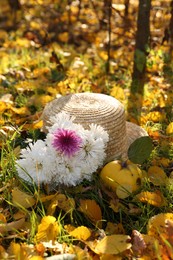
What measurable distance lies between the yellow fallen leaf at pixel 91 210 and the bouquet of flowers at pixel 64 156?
126mm

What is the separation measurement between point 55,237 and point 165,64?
2.43 meters

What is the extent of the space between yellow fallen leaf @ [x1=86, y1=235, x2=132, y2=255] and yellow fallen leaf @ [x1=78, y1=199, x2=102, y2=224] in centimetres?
22

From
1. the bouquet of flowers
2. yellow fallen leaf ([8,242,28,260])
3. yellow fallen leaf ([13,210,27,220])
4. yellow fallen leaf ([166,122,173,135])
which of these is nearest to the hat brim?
yellow fallen leaf ([166,122,173,135])

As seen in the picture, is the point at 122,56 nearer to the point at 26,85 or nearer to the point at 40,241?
the point at 26,85

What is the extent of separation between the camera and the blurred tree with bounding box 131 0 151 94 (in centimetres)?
348

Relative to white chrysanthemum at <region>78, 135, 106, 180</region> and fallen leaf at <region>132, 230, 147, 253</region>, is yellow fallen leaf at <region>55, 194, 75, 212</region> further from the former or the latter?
fallen leaf at <region>132, 230, 147, 253</region>

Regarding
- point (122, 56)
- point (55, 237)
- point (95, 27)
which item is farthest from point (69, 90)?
point (95, 27)

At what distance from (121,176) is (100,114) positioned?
0.37 meters

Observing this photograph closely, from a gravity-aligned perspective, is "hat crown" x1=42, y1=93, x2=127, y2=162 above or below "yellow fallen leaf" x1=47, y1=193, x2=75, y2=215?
above

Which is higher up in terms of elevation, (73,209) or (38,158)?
(38,158)

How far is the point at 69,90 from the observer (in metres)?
3.53

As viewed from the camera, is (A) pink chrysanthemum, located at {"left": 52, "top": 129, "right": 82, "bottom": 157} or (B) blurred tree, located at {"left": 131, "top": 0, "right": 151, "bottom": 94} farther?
(B) blurred tree, located at {"left": 131, "top": 0, "right": 151, "bottom": 94}

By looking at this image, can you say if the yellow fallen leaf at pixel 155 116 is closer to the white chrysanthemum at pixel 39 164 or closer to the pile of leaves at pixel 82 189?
the pile of leaves at pixel 82 189

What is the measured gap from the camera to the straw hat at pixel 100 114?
7.83 ft
